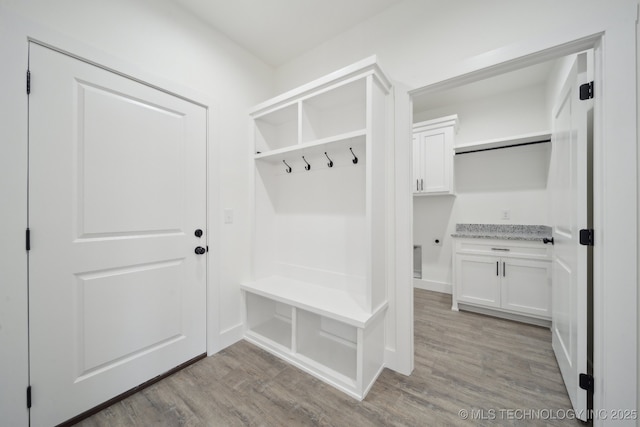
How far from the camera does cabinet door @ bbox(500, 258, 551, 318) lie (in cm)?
255

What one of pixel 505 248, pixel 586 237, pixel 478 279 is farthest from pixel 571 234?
pixel 478 279

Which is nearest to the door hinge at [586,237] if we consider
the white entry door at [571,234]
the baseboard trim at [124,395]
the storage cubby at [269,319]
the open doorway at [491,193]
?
the white entry door at [571,234]

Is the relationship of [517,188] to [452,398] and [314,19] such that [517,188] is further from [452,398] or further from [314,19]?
[314,19]

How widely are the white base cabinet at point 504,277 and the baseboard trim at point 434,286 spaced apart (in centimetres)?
63

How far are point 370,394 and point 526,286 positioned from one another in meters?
2.24

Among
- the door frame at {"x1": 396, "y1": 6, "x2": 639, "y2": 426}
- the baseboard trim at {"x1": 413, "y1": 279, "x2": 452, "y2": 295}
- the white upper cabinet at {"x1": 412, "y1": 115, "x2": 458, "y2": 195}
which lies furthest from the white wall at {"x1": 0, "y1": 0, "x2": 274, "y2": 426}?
the baseboard trim at {"x1": 413, "y1": 279, "x2": 452, "y2": 295}

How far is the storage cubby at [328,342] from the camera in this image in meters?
1.86

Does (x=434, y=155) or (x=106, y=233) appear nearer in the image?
(x=106, y=233)

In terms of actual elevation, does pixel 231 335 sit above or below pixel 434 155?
below

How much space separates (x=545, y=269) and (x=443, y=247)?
1266 mm

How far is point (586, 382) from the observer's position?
1336 mm

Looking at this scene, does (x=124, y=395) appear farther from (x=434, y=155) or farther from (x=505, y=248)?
(x=434, y=155)

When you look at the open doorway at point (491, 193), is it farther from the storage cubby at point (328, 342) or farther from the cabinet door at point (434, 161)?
the storage cubby at point (328, 342)

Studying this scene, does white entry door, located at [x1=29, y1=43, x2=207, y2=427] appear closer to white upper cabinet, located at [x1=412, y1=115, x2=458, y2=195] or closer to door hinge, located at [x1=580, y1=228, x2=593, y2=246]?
door hinge, located at [x1=580, y1=228, x2=593, y2=246]
